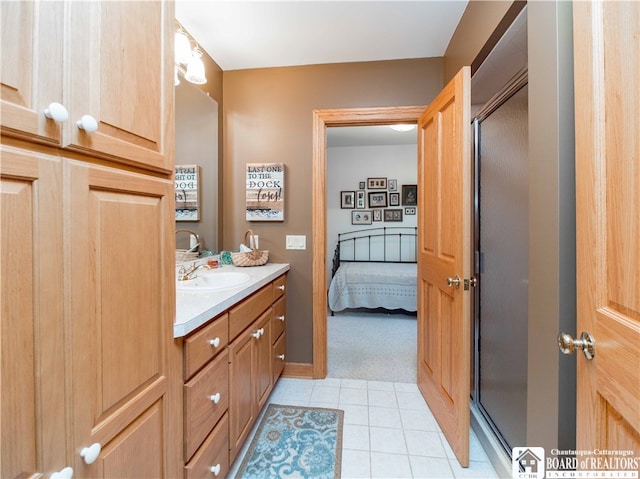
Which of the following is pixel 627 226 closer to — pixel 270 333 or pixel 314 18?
pixel 270 333

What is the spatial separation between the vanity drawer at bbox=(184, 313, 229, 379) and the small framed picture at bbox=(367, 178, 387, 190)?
4.22 metres

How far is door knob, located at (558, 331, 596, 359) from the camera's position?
729 mm

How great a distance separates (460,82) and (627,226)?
1113 mm

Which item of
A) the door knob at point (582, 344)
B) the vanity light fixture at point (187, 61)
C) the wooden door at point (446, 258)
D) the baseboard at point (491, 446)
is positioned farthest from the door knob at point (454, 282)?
the vanity light fixture at point (187, 61)

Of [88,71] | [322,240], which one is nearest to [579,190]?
[88,71]

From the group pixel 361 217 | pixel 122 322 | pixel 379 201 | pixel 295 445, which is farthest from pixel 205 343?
pixel 379 201

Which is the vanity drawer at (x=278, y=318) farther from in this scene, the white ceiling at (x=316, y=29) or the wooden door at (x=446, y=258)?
the white ceiling at (x=316, y=29)

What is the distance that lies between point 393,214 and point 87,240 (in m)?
4.74

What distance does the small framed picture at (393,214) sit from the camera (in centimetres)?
491

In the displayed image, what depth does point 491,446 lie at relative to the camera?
58.2 inches

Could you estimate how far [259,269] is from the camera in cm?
196

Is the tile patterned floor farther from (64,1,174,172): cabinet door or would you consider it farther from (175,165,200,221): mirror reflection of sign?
(64,1,174,172): cabinet door

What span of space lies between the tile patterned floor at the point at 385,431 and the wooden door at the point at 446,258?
0.28ft

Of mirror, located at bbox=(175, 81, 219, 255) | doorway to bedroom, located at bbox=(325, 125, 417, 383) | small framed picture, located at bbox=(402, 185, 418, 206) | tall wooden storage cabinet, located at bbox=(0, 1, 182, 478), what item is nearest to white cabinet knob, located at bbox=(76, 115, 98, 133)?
tall wooden storage cabinet, located at bbox=(0, 1, 182, 478)
